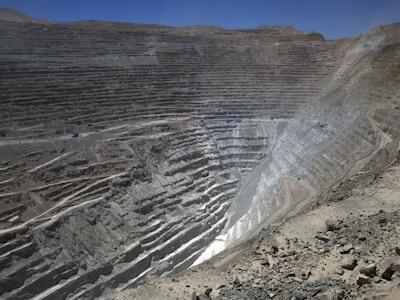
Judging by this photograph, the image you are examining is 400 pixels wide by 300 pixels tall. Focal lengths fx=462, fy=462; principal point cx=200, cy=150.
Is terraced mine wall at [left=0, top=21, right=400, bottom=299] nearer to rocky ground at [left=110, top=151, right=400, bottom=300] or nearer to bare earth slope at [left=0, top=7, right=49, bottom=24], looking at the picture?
rocky ground at [left=110, top=151, right=400, bottom=300]

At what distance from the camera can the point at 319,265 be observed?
7.22 m

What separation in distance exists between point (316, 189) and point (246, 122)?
708 cm

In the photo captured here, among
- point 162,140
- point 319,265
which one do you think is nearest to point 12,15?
point 162,140

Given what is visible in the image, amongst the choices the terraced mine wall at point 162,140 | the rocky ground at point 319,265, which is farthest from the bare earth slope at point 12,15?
the rocky ground at point 319,265

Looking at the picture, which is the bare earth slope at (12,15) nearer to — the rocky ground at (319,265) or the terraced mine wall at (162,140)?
the terraced mine wall at (162,140)

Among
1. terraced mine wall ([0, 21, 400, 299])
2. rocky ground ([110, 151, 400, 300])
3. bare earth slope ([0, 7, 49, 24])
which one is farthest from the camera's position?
bare earth slope ([0, 7, 49, 24])

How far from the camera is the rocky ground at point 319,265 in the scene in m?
6.36

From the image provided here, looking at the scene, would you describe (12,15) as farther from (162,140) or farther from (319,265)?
(319,265)

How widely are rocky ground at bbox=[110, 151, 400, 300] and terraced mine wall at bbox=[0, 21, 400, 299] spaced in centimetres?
431

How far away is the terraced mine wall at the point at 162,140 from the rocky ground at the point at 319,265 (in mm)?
4312

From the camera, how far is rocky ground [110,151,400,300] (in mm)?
6355

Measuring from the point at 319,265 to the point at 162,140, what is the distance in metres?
12.4

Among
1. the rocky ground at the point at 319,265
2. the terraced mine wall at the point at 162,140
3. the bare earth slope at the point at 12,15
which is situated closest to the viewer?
the rocky ground at the point at 319,265

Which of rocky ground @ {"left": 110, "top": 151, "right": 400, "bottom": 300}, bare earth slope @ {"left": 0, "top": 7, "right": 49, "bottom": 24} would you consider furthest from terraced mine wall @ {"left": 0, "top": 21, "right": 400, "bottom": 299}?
bare earth slope @ {"left": 0, "top": 7, "right": 49, "bottom": 24}
